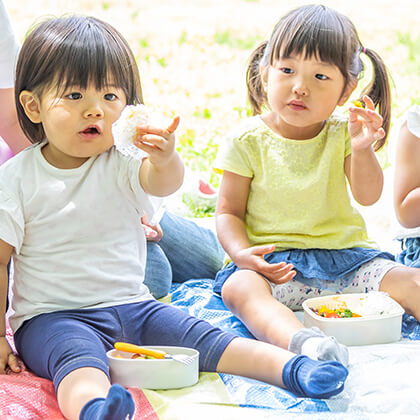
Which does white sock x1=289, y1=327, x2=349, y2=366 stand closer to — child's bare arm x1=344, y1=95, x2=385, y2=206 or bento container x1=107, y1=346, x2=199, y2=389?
bento container x1=107, y1=346, x2=199, y2=389

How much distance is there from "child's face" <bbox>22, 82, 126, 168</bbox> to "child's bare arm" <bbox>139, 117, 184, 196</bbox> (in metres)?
0.11

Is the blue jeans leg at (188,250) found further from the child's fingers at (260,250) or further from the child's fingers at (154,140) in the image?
the child's fingers at (154,140)

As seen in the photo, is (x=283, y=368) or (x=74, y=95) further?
(x=74, y=95)

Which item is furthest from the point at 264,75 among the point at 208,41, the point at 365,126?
the point at 208,41

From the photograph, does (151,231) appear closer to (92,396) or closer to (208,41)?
(92,396)

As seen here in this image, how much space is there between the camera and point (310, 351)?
1.29m

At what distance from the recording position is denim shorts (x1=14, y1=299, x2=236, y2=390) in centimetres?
124

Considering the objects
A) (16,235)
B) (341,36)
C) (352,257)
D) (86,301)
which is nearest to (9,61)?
(16,235)

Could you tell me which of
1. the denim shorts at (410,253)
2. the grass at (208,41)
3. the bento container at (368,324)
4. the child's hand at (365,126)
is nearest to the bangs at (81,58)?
the child's hand at (365,126)

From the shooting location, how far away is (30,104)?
1.43 meters

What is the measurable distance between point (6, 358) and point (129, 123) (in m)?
0.50

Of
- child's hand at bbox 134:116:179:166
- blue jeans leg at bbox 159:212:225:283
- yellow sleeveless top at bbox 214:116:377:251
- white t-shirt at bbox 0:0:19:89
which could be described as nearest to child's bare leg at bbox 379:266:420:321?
yellow sleeveless top at bbox 214:116:377:251

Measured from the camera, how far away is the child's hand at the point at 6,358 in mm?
1321

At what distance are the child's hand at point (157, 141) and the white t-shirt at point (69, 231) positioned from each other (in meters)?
0.13
